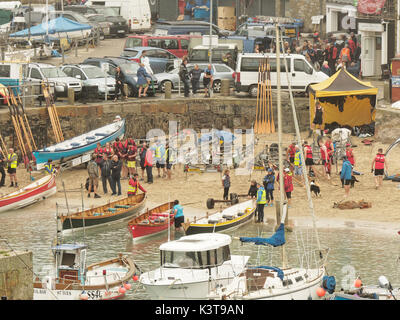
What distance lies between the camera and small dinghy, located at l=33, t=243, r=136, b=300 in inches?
803

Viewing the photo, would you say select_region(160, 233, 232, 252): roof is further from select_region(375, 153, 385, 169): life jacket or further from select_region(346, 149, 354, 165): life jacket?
Answer: select_region(346, 149, 354, 165): life jacket

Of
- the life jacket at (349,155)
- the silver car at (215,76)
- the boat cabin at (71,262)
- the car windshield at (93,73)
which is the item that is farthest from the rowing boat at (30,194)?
the silver car at (215,76)

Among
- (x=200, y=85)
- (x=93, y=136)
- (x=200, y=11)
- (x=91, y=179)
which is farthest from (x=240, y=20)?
(x=91, y=179)

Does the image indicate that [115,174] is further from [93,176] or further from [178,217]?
[178,217]

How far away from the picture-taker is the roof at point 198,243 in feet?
66.7

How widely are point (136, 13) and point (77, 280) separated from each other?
3662cm

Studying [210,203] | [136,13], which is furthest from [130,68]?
[136,13]

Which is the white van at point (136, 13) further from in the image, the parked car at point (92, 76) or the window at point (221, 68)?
the parked car at point (92, 76)

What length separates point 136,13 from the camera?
55.9 metres

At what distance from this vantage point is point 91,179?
105 ft

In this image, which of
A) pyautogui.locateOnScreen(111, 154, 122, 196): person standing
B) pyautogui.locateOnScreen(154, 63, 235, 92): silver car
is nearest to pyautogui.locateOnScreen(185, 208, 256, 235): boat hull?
pyautogui.locateOnScreen(111, 154, 122, 196): person standing

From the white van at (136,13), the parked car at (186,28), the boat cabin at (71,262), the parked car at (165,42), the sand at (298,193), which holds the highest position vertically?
the white van at (136,13)

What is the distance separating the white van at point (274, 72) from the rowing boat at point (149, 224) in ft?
40.3

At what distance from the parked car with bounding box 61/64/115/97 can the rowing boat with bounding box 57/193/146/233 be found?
431 inches
